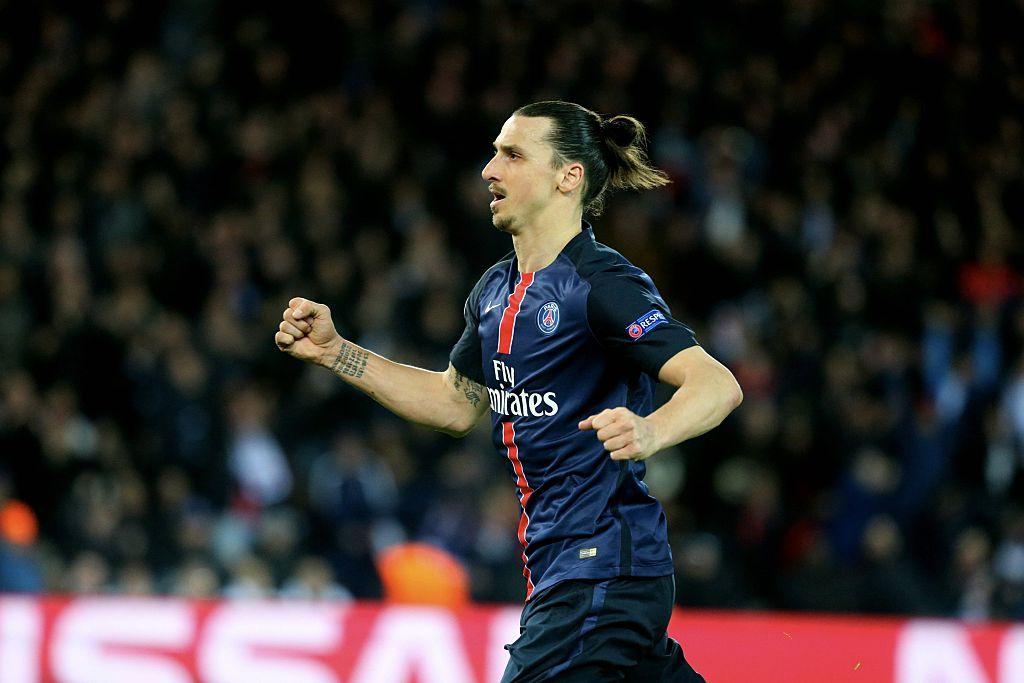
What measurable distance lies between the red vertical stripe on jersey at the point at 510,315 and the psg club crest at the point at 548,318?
95 millimetres

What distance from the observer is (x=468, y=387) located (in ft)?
14.6

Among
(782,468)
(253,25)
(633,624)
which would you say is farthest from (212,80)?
(633,624)

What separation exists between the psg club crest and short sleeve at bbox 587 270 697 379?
111 millimetres

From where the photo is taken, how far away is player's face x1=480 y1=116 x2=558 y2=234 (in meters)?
4.04

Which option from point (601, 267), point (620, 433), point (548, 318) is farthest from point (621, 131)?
point (620, 433)

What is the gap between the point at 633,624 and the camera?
3.76 metres

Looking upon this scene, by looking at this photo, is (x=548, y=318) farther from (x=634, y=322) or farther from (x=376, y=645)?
(x=376, y=645)

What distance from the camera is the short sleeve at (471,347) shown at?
426cm

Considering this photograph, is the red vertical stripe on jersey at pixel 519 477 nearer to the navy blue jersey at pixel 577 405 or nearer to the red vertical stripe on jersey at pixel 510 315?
the navy blue jersey at pixel 577 405

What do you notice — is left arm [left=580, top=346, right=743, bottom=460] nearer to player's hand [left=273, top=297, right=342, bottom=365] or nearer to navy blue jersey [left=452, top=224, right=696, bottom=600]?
navy blue jersey [left=452, top=224, right=696, bottom=600]

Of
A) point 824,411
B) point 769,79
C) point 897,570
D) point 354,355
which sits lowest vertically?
point 897,570

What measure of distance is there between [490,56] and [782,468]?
4691 mm

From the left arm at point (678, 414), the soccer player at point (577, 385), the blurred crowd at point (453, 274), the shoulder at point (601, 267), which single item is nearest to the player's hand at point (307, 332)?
the soccer player at point (577, 385)

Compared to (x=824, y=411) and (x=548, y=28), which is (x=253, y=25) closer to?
(x=548, y=28)
